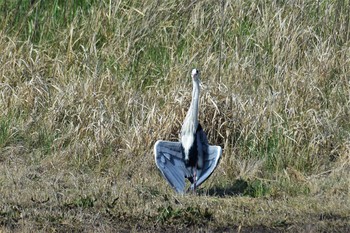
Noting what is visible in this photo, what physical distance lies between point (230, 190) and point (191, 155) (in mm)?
384

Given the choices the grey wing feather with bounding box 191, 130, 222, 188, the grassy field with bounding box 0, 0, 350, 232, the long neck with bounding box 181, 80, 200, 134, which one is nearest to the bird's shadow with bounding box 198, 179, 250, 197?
the grassy field with bounding box 0, 0, 350, 232

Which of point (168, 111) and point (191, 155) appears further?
point (168, 111)

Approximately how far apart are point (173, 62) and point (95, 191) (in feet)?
7.82

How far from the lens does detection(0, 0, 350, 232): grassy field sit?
5.86 metres

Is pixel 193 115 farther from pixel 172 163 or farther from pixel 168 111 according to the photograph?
pixel 168 111

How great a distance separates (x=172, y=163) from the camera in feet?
21.3

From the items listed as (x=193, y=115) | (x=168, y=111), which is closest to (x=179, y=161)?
(x=193, y=115)

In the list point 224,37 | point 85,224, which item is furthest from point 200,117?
point 85,224

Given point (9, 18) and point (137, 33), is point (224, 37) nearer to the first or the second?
point (137, 33)

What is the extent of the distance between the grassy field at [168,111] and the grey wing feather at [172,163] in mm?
116

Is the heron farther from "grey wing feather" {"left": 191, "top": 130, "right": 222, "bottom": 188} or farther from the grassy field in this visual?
the grassy field

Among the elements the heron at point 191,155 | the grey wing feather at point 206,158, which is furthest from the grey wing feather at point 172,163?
the grey wing feather at point 206,158

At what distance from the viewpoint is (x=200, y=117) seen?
729cm

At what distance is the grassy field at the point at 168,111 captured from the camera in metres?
5.86
